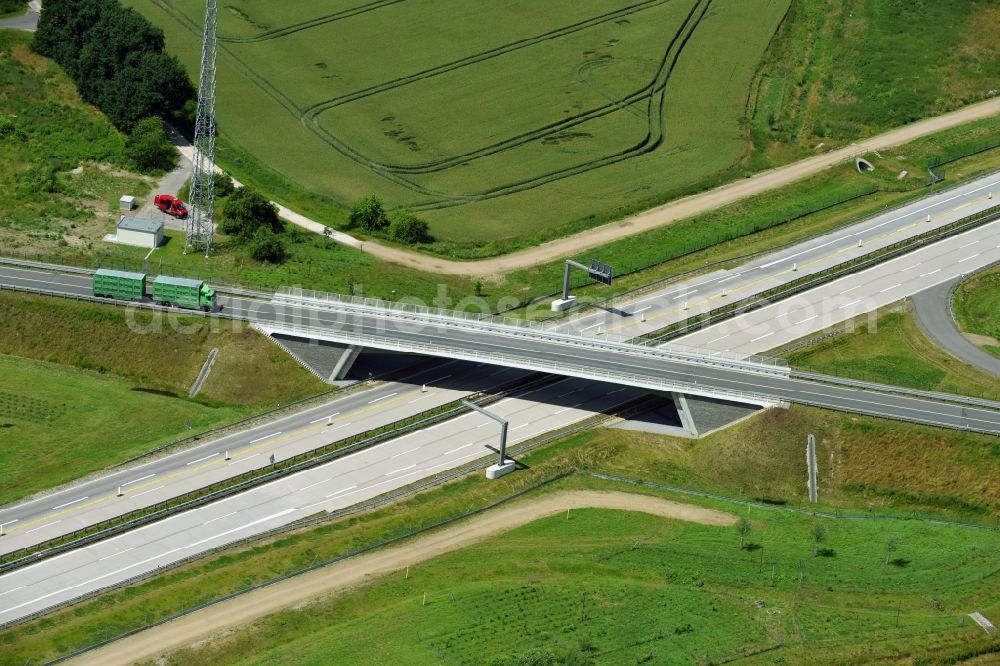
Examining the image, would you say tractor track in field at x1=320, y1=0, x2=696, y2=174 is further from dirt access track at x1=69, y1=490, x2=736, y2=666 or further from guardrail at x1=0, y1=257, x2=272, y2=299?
dirt access track at x1=69, y1=490, x2=736, y2=666

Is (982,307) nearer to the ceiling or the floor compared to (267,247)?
nearer to the ceiling

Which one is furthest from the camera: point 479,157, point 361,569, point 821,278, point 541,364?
point 479,157

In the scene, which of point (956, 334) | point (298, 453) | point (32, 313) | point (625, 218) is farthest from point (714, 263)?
point (32, 313)

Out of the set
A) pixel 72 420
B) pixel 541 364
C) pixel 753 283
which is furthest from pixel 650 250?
pixel 72 420

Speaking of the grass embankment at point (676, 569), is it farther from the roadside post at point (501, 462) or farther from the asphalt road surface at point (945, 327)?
the asphalt road surface at point (945, 327)

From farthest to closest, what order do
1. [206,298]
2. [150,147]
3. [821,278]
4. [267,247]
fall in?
[150,147], [821,278], [267,247], [206,298]

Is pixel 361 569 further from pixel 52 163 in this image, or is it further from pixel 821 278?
pixel 52 163

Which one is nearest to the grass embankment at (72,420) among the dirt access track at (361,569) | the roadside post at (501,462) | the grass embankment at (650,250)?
the grass embankment at (650,250)

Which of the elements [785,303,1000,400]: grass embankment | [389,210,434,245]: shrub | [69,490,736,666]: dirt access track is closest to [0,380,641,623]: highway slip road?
[69,490,736,666]: dirt access track
